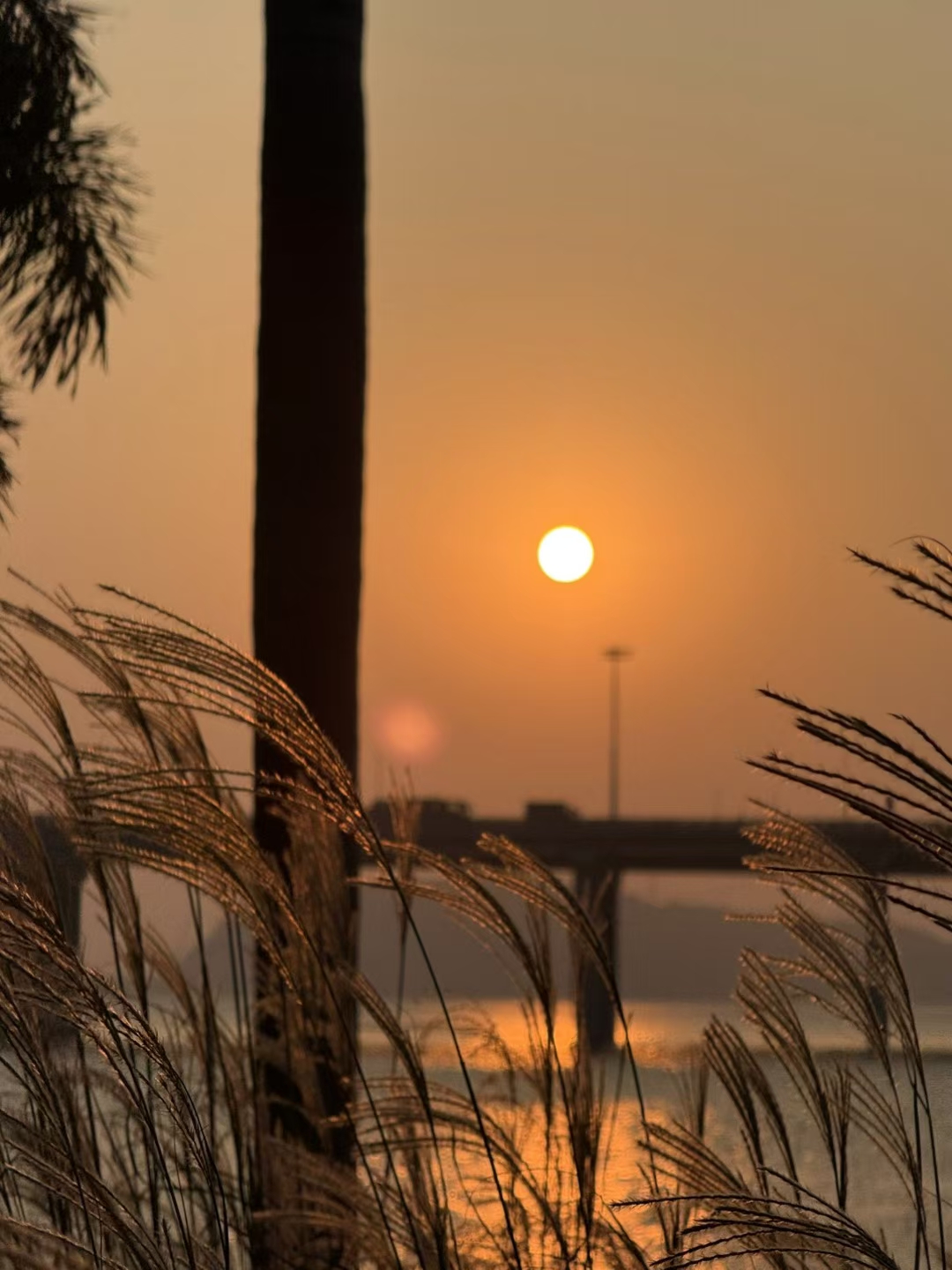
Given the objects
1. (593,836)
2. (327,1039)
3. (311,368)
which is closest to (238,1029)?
(327,1039)

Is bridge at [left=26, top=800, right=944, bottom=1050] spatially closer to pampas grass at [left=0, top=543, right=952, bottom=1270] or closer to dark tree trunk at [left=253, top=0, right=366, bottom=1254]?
dark tree trunk at [left=253, top=0, right=366, bottom=1254]

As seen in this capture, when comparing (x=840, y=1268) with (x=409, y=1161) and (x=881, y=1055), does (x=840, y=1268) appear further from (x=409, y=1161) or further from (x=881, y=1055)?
(x=409, y=1161)

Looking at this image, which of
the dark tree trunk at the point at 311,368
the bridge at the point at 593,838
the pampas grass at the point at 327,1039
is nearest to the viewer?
the pampas grass at the point at 327,1039

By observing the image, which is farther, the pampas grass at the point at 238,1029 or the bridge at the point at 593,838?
the bridge at the point at 593,838

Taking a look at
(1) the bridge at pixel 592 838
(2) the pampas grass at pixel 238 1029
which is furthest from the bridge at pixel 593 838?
(2) the pampas grass at pixel 238 1029

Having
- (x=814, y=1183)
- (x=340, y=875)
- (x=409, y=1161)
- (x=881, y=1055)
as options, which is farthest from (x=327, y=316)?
(x=814, y=1183)

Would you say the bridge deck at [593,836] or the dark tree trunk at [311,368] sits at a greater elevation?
A: the dark tree trunk at [311,368]

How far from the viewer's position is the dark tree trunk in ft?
15.5

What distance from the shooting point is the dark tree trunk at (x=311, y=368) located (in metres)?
4.73

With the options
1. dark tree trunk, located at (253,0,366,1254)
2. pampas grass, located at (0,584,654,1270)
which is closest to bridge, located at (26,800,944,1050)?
dark tree trunk, located at (253,0,366,1254)

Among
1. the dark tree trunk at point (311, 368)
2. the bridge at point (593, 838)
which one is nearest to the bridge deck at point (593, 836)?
the bridge at point (593, 838)

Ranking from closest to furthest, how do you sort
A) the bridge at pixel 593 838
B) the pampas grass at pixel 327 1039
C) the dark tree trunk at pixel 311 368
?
the pampas grass at pixel 327 1039, the dark tree trunk at pixel 311 368, the bridge at pixel 593 838

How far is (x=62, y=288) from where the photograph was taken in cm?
683

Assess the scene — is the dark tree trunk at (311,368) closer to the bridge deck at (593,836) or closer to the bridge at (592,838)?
the bridge at (592,838)
